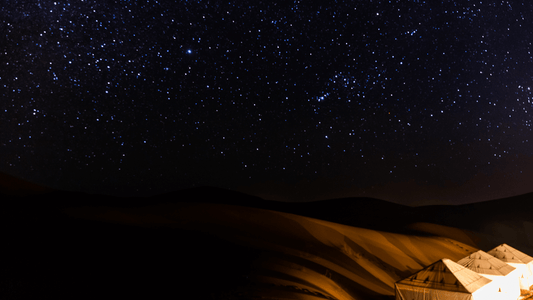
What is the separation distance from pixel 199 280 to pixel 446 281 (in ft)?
27.2

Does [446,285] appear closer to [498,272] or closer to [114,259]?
[498,272]

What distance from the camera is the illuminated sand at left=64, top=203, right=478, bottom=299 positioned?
11.0 metres

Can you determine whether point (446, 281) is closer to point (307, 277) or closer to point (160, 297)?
point (307, 277)

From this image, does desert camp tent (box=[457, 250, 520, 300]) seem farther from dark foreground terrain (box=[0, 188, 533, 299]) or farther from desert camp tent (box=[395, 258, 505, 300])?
dark foreground terrain (box=[0, 188, 533, 299])

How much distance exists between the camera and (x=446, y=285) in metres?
10.3

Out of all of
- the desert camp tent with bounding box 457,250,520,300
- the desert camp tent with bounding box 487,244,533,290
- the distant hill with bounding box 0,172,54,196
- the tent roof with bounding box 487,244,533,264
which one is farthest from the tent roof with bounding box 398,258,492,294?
the distant hill with bounding box 0,172,54,196

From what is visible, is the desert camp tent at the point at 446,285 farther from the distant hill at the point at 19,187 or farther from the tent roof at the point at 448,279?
the distant hill at the point at 19,187

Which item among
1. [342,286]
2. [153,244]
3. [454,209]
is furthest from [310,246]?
[454,209]

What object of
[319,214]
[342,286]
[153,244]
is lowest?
[342,286]

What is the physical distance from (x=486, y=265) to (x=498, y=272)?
0.51m

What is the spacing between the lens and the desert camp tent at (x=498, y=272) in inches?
470

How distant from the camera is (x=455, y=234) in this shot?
27.2 meters

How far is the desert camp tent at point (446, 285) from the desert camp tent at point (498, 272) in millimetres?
Answer: 874

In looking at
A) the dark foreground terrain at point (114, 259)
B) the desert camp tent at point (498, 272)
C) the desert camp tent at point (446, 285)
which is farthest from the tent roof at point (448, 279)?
the dark foreground terrain at point (114, 259)
